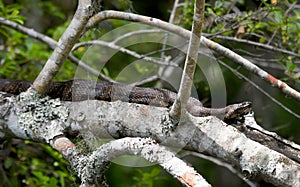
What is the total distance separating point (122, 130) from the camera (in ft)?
8.63

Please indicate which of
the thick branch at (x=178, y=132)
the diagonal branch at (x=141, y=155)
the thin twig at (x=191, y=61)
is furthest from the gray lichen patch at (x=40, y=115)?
the thin twig at (x=191, y=61)

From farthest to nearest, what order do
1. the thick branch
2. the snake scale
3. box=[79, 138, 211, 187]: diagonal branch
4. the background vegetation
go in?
the background vegetation, the snake scale, the thick branch, box=[79, 138, 211, 187]: diagonal branch

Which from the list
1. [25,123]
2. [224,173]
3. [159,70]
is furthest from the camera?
[224,173]

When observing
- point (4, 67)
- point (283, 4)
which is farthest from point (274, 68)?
point (4, 67)

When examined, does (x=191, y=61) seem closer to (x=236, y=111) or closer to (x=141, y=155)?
(x=141, y=155)

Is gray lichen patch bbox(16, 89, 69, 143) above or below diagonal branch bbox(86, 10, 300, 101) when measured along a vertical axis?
below

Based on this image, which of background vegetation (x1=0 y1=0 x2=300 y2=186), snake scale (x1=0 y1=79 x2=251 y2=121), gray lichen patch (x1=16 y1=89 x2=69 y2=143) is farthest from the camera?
background vegetation (x1=0 y1=0 x2=300 y2=186)

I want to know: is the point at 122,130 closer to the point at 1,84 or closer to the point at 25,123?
the point at 25,123

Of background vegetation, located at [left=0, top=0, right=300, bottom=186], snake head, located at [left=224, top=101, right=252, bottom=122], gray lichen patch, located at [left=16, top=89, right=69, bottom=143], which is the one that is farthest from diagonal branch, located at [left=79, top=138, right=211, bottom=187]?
background vegetation, located at [left=0, top=0, right=300, bottom=186]

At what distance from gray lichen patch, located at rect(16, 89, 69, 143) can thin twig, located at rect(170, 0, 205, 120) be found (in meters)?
0.72

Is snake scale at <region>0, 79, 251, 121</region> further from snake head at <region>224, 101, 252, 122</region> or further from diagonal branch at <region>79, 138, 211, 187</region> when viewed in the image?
diagonal branch at <region>79, 138, 211, 187</region>

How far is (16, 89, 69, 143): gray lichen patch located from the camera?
2.74 metres

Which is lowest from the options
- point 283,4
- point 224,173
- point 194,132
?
point 224,173

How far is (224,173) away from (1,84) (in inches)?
119
